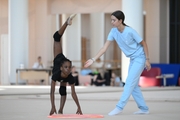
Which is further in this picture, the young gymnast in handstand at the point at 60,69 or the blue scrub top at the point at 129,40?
the blue scrub top at the point at 129,40

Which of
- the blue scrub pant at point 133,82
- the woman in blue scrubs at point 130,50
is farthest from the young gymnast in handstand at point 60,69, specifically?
the blue scrub pant at point 133,82

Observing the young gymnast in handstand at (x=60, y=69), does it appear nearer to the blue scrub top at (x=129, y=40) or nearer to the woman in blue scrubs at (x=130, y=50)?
the woman in blue scrubs at (x=130, y=50)

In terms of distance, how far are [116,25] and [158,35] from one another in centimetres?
1582

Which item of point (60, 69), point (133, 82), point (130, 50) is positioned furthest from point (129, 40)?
point (60, 69)

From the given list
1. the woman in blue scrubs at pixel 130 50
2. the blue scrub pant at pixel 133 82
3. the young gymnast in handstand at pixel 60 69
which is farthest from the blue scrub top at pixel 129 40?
the young gymnast in handstand at pixel 60 69

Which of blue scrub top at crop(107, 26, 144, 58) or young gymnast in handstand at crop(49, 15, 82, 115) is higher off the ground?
blue scrub top at crop(107, 26, 144, 58)

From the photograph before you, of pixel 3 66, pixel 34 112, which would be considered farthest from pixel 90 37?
pixel 34 112

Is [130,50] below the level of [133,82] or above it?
above

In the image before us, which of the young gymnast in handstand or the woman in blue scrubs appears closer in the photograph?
the young gymnast in handstand

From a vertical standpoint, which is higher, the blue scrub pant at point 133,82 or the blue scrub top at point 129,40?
the blue scrub top at point 129,40

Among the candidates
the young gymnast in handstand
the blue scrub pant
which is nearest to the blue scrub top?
the blue scrub pant

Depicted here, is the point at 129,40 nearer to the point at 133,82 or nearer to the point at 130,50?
the point at 130,50

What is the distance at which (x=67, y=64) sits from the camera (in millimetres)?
8297

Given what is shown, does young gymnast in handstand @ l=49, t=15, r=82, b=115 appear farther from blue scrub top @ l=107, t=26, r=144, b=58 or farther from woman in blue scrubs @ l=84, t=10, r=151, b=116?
blue scrub top @ l=107, t=26, r=144, b=58
